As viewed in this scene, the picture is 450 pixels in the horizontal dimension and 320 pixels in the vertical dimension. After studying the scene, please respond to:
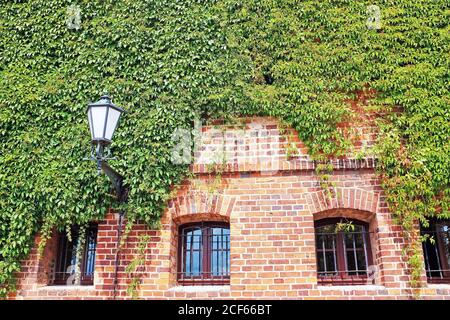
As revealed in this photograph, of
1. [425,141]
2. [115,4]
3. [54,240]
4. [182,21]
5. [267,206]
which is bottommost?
[54,240]

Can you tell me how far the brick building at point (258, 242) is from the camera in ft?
16.7

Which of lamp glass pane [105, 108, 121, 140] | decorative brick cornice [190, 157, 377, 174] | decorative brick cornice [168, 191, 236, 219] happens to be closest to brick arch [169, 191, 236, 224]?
decorative brick cornice [168, 191, 236, 219]

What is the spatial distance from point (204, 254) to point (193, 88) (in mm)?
2434

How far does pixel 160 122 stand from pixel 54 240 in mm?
2380

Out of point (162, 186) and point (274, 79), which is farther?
point (274, 79)

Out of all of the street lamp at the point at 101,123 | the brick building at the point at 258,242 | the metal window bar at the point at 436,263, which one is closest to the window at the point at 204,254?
the brick building at the point at 258,242

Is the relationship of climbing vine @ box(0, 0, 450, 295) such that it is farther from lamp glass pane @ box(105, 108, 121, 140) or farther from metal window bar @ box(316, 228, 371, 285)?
lamp glass pane @ box(105, 108, 121, 140)

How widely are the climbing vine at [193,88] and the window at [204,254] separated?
664 mm

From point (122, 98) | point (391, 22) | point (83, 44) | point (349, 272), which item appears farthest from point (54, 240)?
point (391, 22)

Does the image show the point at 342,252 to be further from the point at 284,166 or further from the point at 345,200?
the point at 284,166

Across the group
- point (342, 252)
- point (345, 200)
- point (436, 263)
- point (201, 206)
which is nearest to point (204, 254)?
point (201, 206)

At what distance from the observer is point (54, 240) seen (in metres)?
5.73

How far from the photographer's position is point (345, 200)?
529 centimetres

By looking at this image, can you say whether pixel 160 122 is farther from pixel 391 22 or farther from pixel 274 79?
pixel 391 22
